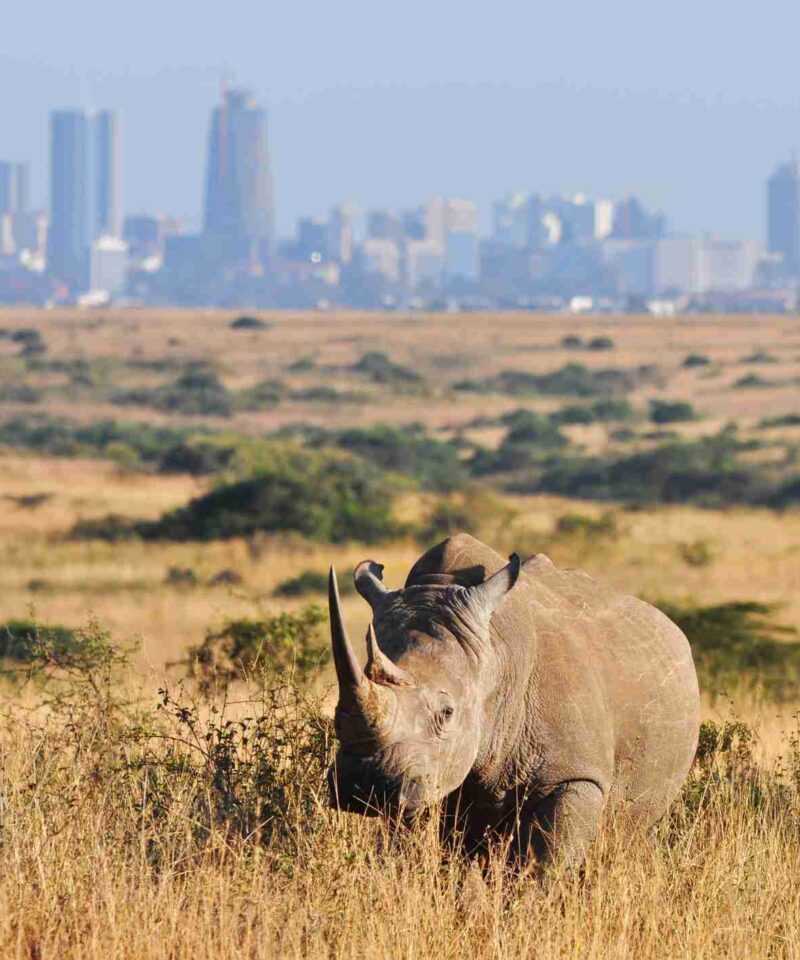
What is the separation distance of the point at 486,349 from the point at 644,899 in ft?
282

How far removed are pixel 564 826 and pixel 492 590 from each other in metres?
0.80

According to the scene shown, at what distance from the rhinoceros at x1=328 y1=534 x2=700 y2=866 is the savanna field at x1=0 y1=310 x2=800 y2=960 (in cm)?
17

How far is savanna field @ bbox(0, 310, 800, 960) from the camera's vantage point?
6.24 m

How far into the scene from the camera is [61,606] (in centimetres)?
2133

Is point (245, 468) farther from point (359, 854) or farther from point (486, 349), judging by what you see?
point (486, 349)

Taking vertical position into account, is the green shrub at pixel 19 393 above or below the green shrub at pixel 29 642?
below

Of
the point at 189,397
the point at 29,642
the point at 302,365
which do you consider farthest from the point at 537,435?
the point at 29,642

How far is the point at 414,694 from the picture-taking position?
593 centimetres

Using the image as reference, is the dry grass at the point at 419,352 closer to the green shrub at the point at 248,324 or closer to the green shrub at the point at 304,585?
the green shrub at the point at 248,324

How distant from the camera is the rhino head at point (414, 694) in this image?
5703 mm

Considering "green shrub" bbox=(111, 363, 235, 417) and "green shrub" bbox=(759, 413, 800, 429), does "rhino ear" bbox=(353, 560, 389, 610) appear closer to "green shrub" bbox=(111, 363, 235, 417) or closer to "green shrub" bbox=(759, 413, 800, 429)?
"green shrub" bbox=(759, 413, 800, 429)

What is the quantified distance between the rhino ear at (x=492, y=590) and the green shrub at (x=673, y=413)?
5531 centimetres

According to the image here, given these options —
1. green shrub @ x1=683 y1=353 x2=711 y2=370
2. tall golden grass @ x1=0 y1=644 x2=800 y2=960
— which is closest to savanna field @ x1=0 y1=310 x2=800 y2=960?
tall golden grass @ x1=0 y1=644 x2=800 y2=960

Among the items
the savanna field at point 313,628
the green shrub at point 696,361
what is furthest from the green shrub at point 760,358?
the savanna field at point 313,628
